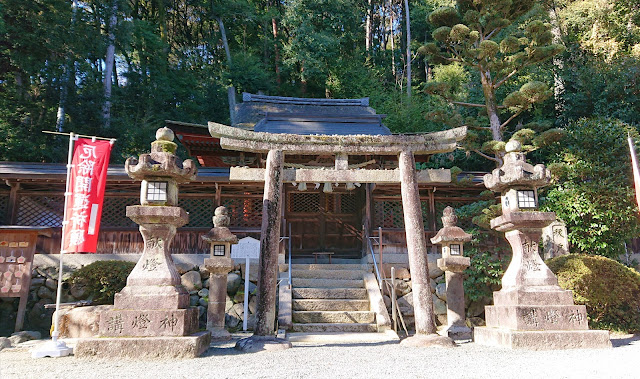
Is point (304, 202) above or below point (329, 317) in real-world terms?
above

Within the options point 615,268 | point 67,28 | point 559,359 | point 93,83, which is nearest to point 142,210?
point 559,359

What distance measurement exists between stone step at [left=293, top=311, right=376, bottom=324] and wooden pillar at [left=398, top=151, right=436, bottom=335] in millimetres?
2187

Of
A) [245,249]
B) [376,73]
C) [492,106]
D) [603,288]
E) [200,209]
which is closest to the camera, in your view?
[603,288]

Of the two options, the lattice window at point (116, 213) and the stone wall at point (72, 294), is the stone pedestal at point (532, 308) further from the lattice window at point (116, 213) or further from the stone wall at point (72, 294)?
the lattice window at point (116, 213)

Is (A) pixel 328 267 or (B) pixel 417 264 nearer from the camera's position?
(B) pixel 417 264

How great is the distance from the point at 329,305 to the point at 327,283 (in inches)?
41.4

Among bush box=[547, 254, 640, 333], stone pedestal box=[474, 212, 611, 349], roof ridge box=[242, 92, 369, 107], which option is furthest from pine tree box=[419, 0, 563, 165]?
roof ridge box=[242, 92, 369, 107]

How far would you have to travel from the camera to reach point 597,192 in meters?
10.3

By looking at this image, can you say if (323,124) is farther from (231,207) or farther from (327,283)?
(327,283)

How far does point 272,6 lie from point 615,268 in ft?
76.9

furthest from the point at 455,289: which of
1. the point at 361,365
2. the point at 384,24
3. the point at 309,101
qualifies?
the point at 384,24

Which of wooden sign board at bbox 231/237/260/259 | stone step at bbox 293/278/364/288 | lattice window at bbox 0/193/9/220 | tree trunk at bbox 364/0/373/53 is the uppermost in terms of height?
tree trunk at bbox 364/0/373/53

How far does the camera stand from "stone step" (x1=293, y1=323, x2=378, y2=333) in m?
8.87

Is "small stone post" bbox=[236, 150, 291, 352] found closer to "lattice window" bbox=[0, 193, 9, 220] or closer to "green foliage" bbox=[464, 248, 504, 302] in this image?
"green foliage" bbox=[464, 248, 504, 302]
